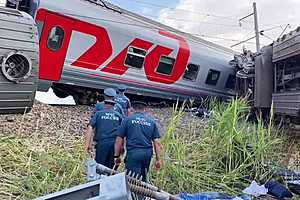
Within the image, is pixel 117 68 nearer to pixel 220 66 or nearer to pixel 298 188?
pixel 220 66

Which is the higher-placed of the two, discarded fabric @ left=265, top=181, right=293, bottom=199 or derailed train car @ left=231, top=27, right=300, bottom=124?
derailed train car @ left=231, top=27, right=300, bottom=124

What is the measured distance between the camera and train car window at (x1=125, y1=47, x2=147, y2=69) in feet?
43.2

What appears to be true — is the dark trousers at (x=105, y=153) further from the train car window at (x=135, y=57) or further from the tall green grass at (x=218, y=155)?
the train car window at (x=135, y=57)

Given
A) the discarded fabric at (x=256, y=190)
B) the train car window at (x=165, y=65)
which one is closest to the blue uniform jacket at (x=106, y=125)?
the discarded fabric at (x=256, y=190)

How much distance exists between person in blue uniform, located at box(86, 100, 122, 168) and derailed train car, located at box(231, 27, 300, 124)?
4.05 m

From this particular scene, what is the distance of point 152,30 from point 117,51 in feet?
5.44

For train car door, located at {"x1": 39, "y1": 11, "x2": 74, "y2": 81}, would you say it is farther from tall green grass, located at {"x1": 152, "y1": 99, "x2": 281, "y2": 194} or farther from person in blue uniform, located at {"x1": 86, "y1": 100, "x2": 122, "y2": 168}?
person in blue uniform, located at {"x1": 86, "y1": 100, "x2": 122, "y2": 168}

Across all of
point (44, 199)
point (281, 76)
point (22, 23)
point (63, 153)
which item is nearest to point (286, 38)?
point (281, 76)

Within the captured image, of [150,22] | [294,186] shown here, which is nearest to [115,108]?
[294,186]

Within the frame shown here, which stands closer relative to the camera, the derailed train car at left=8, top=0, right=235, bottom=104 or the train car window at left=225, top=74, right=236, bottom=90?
the derailed train car at left=8, top=0, right=235, bottom=104

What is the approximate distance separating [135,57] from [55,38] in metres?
2.84

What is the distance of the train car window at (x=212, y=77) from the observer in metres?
16.2

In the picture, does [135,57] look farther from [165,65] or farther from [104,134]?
[104,134]

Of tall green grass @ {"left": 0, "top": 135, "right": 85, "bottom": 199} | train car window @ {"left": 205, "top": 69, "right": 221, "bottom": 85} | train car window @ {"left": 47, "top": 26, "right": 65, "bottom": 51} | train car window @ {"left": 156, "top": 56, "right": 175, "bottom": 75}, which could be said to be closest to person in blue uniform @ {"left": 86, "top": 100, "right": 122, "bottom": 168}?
tall green grass @ {"left": 0, "top": 135, "right": 85, "bottom": 199}
